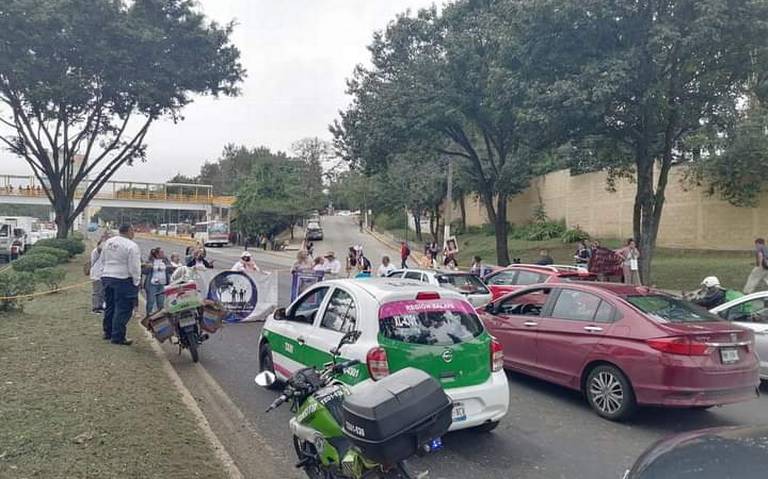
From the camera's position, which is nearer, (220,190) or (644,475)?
(644,475)

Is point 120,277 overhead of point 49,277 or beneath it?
overhead

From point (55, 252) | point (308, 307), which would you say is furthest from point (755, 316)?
point (55, 252)

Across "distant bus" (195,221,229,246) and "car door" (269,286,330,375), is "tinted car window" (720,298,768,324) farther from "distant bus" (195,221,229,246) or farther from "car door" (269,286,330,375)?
"distant bus" (195,221,229,246)

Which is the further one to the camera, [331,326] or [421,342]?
[331,326]

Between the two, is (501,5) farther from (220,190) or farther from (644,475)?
(220,190)

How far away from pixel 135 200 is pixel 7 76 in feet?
146

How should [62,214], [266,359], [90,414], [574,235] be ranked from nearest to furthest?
[90,414] < [266,359] < [62,214] < [574,235]

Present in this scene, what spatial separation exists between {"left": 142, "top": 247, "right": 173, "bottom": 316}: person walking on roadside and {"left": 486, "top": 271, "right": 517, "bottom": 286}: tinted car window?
7.50m

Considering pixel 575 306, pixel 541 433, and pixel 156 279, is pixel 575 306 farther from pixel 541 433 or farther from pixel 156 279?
pixel 156 279

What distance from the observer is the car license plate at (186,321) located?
29.3 ft

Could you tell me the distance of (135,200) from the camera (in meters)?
65.8

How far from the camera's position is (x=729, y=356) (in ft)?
20.9

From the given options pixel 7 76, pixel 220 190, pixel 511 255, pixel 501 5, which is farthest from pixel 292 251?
pixel 220 190

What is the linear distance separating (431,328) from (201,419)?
2.56 m
